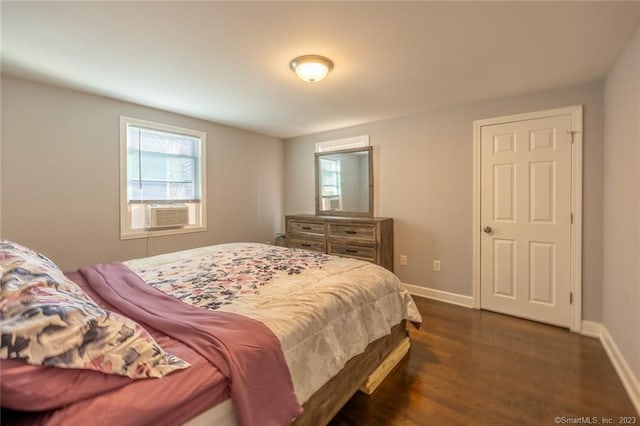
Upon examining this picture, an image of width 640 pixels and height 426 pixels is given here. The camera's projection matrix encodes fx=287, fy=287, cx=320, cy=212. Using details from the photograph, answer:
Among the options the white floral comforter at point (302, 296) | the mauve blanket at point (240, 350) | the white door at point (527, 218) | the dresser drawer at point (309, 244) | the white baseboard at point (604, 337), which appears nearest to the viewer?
the mauve blanket at point (240, 350)

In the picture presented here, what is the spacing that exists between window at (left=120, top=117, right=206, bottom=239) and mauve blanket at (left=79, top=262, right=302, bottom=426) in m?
2.13

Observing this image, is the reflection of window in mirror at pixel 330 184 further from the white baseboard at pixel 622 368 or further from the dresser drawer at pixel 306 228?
the white baseboard at pixel 622 368

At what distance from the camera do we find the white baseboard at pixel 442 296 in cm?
324

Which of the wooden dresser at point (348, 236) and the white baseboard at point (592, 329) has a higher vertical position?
the wooden dresser at point (348, 236)

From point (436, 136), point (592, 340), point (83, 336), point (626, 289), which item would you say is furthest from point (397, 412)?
point (436, 136)

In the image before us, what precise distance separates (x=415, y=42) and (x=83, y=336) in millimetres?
2292

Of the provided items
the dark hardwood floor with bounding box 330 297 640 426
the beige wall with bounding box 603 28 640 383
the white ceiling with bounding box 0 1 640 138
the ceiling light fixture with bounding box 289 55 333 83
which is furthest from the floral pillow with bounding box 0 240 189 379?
the beige wall with bounding box 603 28 640 383

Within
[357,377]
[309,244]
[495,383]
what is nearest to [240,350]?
[357,377]

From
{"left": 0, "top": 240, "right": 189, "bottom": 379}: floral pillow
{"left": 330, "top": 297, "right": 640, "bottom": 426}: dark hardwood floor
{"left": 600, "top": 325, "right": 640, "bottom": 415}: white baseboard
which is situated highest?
{"left": 0, "top": 240, "right": 189, "bottom": 379}: floral pillow

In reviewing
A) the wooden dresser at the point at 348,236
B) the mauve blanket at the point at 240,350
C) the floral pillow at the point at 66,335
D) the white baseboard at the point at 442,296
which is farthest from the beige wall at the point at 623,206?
the floral pillow at the point at 66,335

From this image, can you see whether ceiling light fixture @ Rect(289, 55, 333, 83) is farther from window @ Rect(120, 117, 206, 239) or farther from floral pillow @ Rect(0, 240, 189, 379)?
window @ Rect(120, 117, 206, 239)

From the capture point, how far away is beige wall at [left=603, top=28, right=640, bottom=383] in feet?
5.92

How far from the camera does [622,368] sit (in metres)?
1.94

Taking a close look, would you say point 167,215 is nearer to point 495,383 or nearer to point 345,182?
point 345,182
